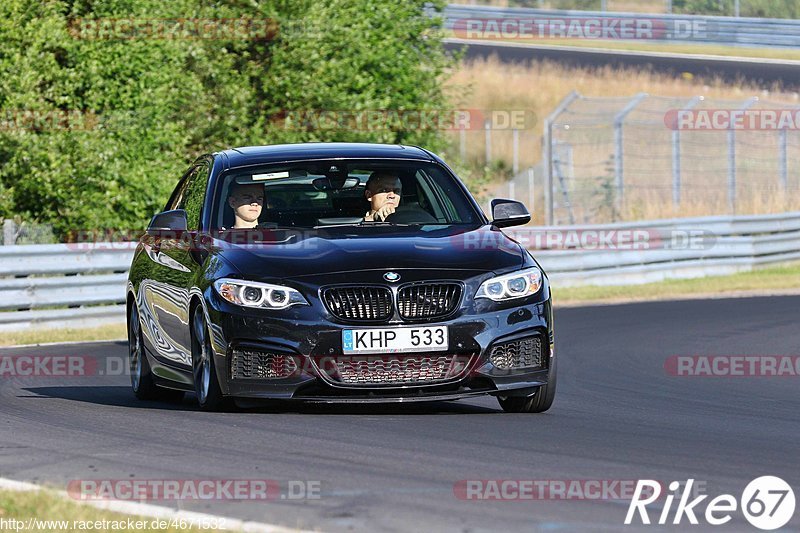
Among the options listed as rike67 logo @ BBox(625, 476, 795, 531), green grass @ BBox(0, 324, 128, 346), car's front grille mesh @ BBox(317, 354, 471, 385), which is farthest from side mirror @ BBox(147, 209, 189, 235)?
green grass @ BBox(0, 324, 128, 346)

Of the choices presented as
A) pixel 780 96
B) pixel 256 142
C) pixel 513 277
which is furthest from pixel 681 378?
pixel 780 96

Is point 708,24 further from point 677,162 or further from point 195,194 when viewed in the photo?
point 195,194

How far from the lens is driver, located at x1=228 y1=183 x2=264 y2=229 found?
992 centimetres

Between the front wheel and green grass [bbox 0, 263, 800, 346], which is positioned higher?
the front wheel

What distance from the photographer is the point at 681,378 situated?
12.5 metres

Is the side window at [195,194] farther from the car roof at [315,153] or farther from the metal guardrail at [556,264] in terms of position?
the metal guardrail at [556,264]

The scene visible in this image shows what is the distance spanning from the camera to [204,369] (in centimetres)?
928

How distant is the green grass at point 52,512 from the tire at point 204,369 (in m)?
2.66

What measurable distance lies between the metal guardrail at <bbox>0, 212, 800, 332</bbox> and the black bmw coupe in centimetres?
901

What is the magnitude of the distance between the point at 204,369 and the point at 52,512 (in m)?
3.28

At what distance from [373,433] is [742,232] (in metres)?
19.0

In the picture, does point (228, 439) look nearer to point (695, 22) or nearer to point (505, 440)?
point (505, 440)

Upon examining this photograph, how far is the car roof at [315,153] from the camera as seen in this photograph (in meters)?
10.3

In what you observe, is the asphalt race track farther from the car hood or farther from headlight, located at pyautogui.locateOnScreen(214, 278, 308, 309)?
the car hood
